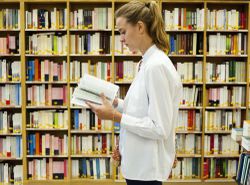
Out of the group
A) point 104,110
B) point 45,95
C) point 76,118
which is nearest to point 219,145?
point 76,118

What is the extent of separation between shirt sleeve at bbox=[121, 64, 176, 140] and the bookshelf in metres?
2.83

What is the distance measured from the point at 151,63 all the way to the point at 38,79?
3.08 metres

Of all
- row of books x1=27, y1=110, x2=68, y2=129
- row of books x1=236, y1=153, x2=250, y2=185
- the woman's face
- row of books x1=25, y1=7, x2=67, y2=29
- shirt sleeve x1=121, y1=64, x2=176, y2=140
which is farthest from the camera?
row of books x1=27, y1=110, x2=68, y2=129

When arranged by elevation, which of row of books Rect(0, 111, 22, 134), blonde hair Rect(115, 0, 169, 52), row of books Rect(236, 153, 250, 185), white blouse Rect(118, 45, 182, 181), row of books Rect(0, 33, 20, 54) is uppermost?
row of books Rect(0, 33, 20, 54)

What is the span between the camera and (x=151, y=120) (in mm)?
1582

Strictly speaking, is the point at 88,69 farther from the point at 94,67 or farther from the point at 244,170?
the point at 244,170

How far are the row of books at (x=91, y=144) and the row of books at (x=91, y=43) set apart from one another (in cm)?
107

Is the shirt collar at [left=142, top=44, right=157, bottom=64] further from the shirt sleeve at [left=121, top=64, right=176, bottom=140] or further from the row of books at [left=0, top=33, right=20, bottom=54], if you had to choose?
the row of books at [left=0, top=33, right=20, bottom=54]

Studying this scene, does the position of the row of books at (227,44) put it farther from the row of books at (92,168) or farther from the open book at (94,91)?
the open book at (94,91)

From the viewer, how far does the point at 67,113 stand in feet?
14.6

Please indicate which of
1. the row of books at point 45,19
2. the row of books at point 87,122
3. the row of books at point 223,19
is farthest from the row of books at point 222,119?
the row of books at point 45,19

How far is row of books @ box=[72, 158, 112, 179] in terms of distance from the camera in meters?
4.54

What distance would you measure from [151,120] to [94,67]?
296 cm

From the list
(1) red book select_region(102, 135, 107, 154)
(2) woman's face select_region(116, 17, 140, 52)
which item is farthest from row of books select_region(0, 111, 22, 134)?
(2) woman's face select_region(116, 17, 140, 52)
